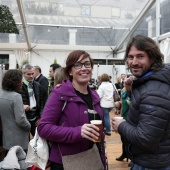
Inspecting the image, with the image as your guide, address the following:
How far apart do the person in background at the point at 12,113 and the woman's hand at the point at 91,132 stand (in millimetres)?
1382

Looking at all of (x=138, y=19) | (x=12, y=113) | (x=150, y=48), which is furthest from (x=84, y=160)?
(x=138, y=19)

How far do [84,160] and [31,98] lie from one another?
190cm

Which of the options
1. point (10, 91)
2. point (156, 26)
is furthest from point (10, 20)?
point (156, 26)

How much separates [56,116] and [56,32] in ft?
30.1

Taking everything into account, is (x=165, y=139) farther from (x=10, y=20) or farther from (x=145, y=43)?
(x=10, y=20)

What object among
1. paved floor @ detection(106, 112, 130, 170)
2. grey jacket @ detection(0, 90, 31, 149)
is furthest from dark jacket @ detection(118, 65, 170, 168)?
paved floor @ detection(106, 112, 130, 170)

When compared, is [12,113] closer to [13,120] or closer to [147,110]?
[13,120]

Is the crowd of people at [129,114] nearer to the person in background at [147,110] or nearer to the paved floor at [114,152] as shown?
the person in background at [147,110]

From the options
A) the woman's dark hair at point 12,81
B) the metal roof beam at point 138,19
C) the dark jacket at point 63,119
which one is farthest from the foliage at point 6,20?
the dark jacket at point 63,119

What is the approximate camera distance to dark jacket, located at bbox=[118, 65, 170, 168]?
104 centimetres

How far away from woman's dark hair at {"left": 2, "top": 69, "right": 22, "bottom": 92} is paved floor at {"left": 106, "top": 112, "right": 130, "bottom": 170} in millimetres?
1881

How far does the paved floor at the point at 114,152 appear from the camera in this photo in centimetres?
343

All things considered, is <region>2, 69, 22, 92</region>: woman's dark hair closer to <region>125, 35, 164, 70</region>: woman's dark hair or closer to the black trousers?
the black trousers

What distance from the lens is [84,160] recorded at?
127 cm
